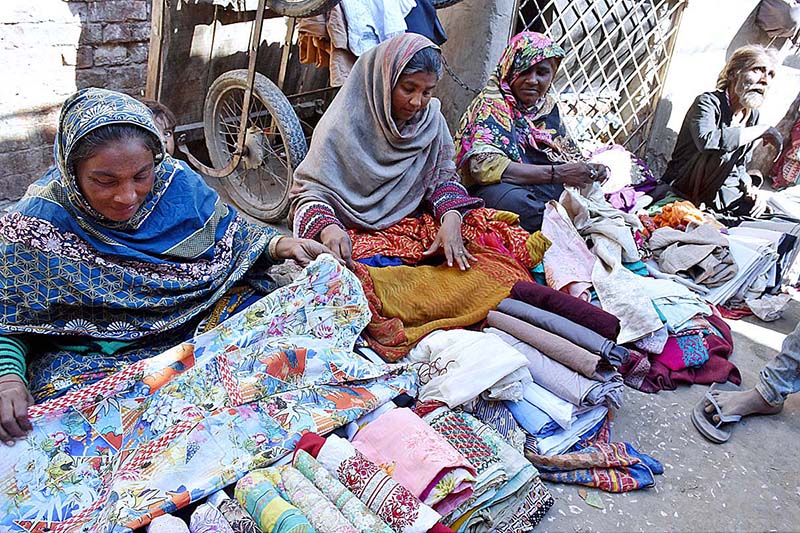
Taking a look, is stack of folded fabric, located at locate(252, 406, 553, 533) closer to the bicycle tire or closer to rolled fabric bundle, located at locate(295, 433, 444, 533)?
rolled fabric bundle, located at locate(295, 433, 444, 533)

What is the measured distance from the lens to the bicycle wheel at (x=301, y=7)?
2.72 metres

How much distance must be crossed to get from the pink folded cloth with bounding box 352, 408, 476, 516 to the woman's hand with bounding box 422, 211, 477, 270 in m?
0.90

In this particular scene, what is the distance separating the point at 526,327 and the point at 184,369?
1199mm

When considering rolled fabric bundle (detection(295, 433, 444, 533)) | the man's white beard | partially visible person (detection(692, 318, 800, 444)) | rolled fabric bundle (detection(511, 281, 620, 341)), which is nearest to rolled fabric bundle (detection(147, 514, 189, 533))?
rolled fabric bundle (detection(295, 433, 444, 533))

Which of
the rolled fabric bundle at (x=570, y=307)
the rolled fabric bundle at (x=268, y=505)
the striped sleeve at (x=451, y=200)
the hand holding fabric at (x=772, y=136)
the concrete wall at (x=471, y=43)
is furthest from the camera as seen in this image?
the hand holding fabric at (x=772, y=136)

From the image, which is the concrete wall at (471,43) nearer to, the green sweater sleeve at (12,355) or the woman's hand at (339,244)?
the woman's hand at (339,244)

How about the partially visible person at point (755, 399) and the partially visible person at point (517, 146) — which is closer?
the partially visible person at point (755, 399)

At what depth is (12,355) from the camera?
1634mm

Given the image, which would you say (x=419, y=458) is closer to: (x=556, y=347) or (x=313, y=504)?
(x=313, y=504)

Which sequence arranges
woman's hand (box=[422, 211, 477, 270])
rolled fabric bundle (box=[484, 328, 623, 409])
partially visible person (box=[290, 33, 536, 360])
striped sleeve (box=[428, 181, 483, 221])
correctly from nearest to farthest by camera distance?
rolled fabric bundle (box=[484, 328, 623, 409])
partially visible person (box=[290, 33, 536, 360])
woman's hand (box=[422, 211, 477, 270])
striped sleeve (box=[428, 181, 483, 221])

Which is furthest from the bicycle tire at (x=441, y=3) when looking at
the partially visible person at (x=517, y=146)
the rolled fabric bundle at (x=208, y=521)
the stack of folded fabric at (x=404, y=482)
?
the rolled fabric bundle at (x=208, y=521)

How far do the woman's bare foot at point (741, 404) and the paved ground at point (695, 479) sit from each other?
57 millimetres

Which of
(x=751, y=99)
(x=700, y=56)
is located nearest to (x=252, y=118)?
(x=751, y=99)

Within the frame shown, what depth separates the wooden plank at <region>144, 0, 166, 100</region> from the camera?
10.2 feet
